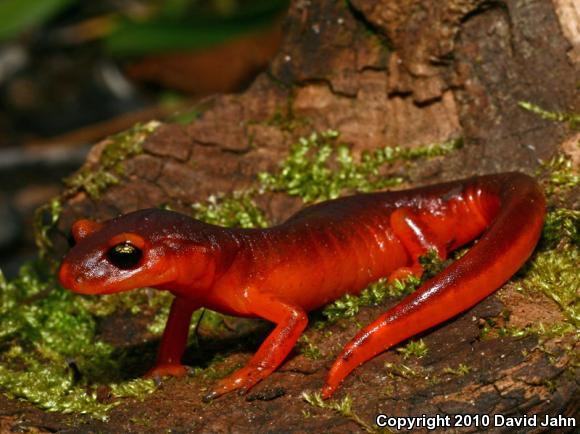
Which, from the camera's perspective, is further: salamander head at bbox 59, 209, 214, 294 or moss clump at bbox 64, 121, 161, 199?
moss clump at bbox 64, 121, 161, 199

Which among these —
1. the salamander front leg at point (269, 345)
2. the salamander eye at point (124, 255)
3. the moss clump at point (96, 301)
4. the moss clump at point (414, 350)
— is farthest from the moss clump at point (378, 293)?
the salamander eye at point (124, 255)

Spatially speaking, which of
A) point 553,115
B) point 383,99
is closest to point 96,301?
point 383,99

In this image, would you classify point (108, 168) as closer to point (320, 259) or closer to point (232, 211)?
point (232, 211)

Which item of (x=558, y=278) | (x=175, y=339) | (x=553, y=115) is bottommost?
(x=175, y=339)

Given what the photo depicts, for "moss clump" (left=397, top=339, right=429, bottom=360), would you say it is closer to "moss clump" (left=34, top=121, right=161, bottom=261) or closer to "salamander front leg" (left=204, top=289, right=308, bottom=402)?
"salamander front leg" (left=204, top=289, right=308, bottom=402)

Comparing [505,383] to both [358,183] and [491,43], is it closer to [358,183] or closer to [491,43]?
[358,183]

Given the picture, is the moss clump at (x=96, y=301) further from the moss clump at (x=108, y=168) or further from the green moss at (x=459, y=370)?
the green moss at (x=459, y=370)

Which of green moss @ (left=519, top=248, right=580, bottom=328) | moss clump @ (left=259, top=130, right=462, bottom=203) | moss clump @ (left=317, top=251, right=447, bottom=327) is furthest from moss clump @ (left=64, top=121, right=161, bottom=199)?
green moss @ (left=519, top=248, right=580, bottom=328)
